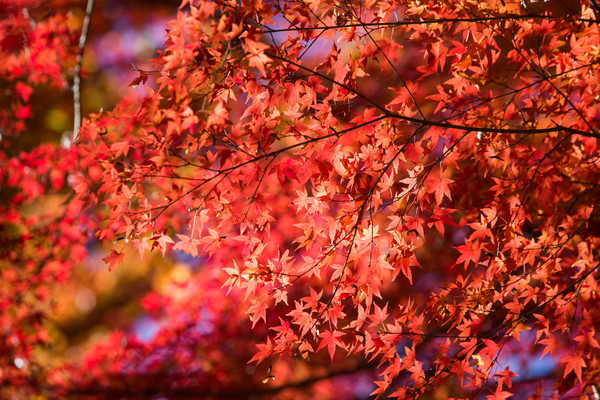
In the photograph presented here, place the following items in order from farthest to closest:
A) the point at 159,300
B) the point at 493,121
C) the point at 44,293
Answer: the point at 159,300
the point at 44,293
the point at 493,121

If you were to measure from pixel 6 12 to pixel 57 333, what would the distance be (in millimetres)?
11486

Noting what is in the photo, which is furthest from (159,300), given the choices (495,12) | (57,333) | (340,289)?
(57,333)

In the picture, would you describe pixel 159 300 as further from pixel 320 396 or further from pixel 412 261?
pixel 412 261

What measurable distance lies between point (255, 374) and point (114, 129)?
442cm

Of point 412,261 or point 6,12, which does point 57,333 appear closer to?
point 6,12

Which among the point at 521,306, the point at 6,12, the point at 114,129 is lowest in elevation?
the point at 521,306

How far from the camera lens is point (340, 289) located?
8.52ft

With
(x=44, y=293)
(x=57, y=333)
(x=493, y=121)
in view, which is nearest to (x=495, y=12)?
(x=493, y=121)

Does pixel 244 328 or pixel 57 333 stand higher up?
pixel 244 328

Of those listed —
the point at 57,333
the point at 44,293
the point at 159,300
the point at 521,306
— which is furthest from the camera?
the point at 57,333

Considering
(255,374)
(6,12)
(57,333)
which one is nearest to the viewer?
(6,12)

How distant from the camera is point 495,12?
8.21ft

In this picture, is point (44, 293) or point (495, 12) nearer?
point (495, 12)

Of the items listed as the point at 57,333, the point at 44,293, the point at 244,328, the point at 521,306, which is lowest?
the point at 57,333
